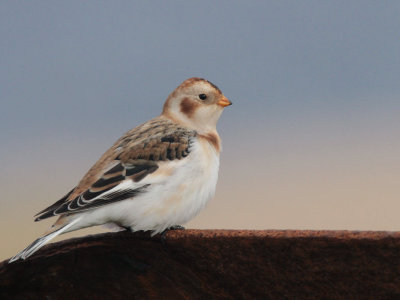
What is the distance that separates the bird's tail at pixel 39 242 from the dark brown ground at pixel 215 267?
7 centimetres

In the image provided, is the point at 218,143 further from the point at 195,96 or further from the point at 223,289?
the point at 223,289

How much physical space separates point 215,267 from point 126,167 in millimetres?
1470

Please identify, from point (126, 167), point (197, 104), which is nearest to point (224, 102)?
point (197, 104)

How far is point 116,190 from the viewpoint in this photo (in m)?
4.45

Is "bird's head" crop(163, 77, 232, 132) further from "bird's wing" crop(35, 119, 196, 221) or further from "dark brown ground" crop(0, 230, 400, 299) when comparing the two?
"dark brown ground" crop(0, 230, 400, 299)

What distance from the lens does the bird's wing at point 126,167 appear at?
4.32m

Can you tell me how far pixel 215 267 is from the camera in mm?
3496

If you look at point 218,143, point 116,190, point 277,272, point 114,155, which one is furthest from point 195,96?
point 277,272

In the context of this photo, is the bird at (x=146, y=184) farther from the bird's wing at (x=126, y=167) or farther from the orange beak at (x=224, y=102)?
the orange beak at (x=224, y=102)

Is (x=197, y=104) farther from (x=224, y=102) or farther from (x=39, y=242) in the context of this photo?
(x=39, y=242)

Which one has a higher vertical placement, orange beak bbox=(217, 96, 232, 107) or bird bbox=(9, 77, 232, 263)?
orange beak bbox=(217, 96, 232, 107)

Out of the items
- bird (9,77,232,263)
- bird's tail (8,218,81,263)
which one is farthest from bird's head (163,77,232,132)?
bird's tail (8,218,81,263)

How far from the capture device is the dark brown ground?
3150 mm

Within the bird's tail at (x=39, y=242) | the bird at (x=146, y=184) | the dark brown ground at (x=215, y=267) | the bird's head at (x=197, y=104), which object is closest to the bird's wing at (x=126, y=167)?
the bird at (x=146, y=184)
